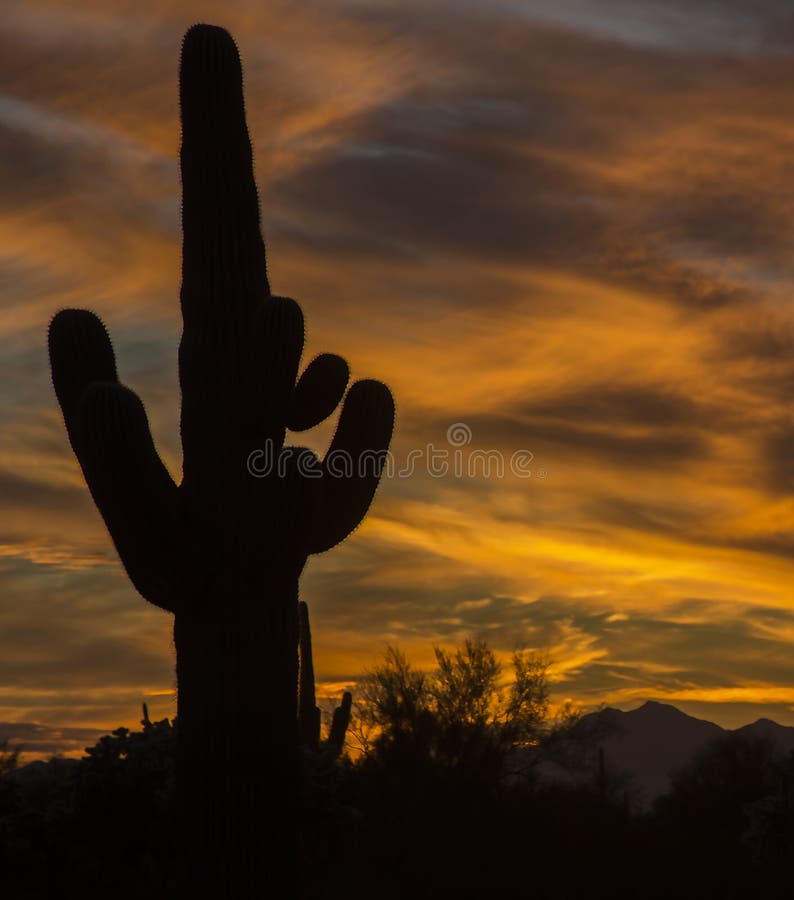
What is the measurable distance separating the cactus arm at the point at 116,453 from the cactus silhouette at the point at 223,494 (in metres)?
0.01

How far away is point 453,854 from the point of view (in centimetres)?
1869

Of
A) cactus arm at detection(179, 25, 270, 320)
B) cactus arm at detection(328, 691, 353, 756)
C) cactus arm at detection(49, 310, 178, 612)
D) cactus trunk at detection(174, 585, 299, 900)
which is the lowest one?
cactus trunk at detection(174, 585, 299, 900)

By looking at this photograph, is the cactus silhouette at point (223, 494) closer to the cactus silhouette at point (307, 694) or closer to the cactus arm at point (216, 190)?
the cactus arm at point (216, 190)

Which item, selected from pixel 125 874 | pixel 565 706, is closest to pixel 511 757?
pixel 565 706

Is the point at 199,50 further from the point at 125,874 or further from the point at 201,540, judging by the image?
the point at 125,874

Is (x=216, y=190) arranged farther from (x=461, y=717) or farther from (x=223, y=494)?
(x=461, y=717)

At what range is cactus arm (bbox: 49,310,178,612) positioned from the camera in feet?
28.8

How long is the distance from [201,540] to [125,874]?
334 inches

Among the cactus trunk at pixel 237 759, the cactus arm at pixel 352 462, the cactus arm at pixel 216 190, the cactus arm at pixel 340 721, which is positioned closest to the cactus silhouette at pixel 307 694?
the cactus arm at pixel 340 721

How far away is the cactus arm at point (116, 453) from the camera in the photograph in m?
8.77

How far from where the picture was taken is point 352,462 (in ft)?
33.4

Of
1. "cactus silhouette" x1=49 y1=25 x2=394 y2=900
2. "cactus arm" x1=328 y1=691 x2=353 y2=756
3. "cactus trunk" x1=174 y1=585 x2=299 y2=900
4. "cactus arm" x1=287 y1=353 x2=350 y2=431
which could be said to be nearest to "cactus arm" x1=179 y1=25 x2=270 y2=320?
"cactus silhouette" x1=49 y1=25 x2=394 y2=900

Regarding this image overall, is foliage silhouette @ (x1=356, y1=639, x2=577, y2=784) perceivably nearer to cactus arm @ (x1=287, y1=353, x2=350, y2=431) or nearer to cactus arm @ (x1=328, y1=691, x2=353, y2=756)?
cactus arm @ (x1=328, y1=691, x2=353, y2=756)

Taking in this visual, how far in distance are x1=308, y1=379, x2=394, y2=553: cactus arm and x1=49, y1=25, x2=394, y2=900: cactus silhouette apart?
29 mm
